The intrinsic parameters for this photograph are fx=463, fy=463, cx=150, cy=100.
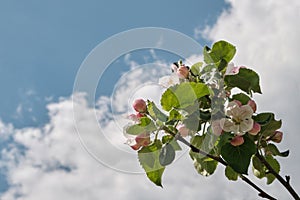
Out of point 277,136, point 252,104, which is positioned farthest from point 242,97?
point 277,136

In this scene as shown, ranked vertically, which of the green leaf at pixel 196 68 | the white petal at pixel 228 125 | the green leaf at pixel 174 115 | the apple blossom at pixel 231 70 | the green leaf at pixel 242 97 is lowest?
the white petal at pixel 228 125

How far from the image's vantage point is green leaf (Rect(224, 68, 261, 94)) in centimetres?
85

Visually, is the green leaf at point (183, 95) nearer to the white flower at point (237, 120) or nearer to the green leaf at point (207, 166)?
the white flower at point (237, 120)

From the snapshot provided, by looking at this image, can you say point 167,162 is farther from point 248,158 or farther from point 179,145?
point 248,158

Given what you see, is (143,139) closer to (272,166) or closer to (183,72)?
(183,72)

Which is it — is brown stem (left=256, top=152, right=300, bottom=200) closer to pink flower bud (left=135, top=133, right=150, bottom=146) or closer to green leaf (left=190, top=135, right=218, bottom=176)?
green leaf (left=190, top=135, right=218, bottom=176)

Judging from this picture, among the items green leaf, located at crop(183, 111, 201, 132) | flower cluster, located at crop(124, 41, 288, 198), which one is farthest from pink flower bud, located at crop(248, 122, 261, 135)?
green leaf, located at crop(183, 111, 201, 132)

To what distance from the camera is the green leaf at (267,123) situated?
0.85m

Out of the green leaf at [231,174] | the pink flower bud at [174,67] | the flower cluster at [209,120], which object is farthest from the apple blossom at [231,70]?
the green leaf at [231,174]

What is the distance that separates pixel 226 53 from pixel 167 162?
0.25 meters

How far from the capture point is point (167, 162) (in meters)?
0.82

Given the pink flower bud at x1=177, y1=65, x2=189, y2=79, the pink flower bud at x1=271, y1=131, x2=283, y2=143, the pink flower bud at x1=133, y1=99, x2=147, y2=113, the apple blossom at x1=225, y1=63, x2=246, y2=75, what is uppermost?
the pink flower bud at x1=177, y1=65, x2=189, y2=79

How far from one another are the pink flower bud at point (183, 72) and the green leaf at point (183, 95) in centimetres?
10

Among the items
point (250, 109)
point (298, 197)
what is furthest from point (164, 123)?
point (298, 197)
